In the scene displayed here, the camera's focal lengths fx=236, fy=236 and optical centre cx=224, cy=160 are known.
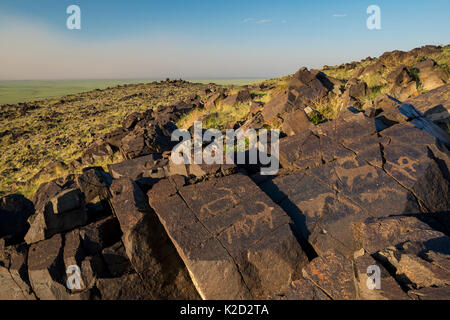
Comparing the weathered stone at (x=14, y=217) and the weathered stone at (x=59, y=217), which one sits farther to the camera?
the weathered stone at (x=14, y=217)

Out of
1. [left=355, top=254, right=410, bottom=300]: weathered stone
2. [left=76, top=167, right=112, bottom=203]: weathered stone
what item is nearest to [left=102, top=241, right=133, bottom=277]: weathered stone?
[left=76, top=167, right=112, bottom=203]: weathered stone

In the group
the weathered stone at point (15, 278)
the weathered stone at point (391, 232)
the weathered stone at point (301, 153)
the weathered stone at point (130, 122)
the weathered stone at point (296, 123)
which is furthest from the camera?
the weathered stone at point (130, 122)

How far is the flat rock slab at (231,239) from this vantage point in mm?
3662

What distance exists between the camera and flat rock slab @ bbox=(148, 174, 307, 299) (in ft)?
12.0

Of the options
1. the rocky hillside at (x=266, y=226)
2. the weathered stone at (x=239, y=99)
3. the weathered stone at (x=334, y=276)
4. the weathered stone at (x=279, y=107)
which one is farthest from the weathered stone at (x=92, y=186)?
the weathered stone at (x=239, y=99)

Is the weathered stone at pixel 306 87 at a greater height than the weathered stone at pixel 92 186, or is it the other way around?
the weathered stone at pixel 306 87

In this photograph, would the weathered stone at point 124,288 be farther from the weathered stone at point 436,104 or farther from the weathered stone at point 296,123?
the weathered stone at point 436,104

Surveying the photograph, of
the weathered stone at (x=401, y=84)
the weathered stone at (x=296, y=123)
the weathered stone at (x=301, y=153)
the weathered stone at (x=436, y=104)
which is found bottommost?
the weathered stone at (x=301, y=153)

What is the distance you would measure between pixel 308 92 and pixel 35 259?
11.8 metres

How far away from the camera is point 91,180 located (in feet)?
18.2
